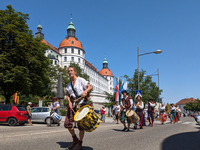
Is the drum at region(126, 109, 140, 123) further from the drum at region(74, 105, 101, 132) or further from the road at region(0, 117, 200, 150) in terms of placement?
the drum at region(74, 105, 101, 132)

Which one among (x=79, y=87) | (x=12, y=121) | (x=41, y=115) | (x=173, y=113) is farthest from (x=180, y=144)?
(x=173, y=113)

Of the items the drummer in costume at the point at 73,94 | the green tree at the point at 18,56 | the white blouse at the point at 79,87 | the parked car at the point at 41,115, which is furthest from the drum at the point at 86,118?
the green tree at the point at 18,56

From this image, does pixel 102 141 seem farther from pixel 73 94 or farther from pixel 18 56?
pixel 18 56

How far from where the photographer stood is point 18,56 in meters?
21.8

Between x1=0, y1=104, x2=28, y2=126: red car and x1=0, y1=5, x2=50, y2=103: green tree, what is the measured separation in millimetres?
5749

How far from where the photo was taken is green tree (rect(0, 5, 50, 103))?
20500 mm

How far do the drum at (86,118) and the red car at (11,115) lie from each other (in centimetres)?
1141

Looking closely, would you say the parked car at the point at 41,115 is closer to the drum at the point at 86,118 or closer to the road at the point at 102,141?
the road at the point at 102,141

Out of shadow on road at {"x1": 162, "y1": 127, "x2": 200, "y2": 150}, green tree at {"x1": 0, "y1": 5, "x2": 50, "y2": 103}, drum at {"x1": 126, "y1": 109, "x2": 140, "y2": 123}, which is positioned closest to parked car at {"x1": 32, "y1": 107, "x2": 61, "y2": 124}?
green tree at {"x1": 0, "y1": 5, "x2": 50, "y2": 103}

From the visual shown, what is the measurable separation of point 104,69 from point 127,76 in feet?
360

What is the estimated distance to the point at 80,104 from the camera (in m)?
4.84

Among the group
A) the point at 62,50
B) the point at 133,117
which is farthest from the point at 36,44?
the point at 62,50

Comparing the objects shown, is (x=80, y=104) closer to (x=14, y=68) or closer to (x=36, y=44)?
(x=14, y=68)

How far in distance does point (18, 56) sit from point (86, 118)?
19512 millimetres
